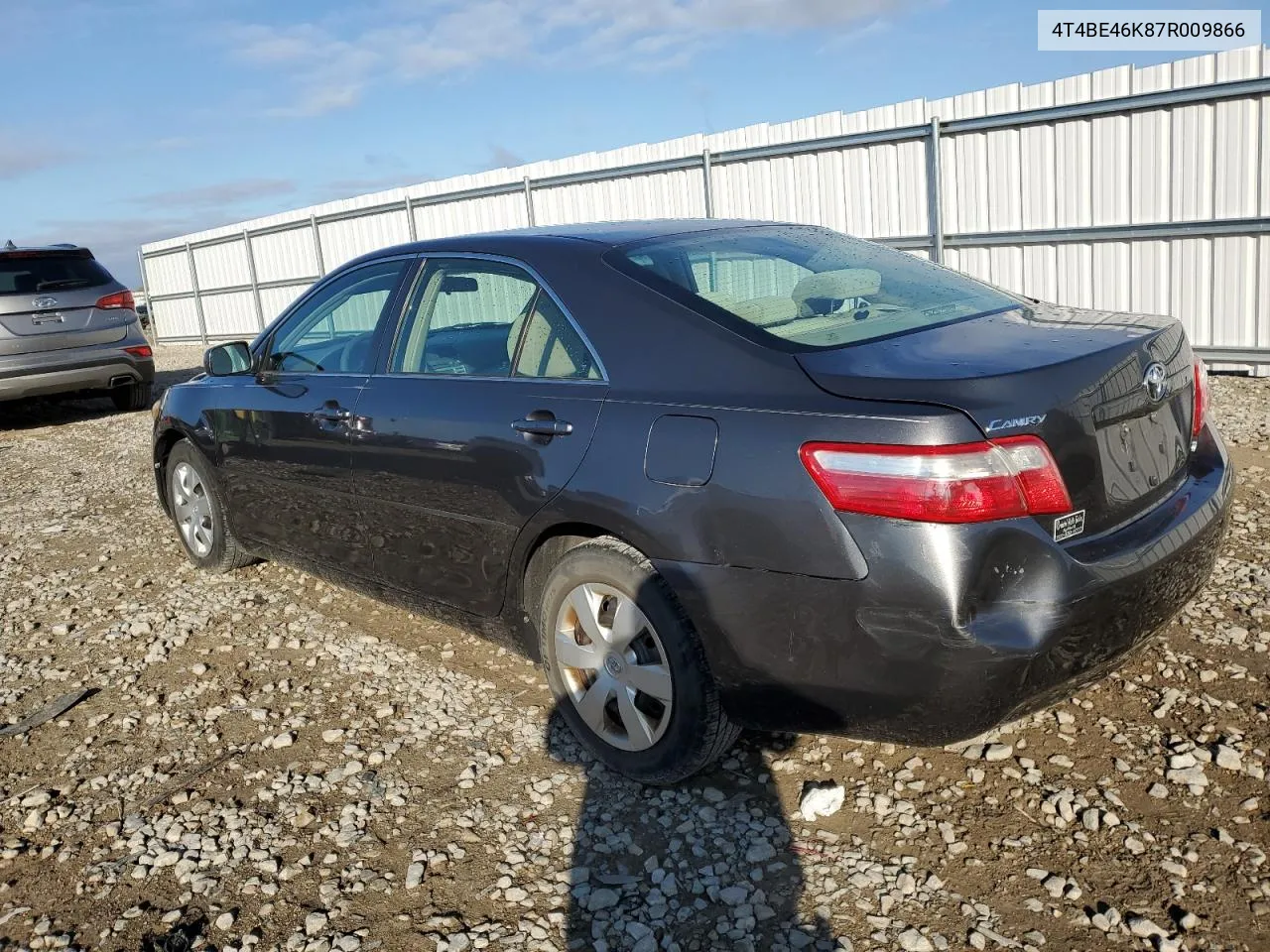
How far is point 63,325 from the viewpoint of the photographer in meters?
10.5

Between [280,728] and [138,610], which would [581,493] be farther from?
[138,610]

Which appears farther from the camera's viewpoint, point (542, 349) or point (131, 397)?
point (131, 397)

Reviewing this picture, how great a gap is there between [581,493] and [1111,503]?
135 centimetres

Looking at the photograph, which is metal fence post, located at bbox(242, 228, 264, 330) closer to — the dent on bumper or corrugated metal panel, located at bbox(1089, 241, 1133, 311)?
the dent on bumper

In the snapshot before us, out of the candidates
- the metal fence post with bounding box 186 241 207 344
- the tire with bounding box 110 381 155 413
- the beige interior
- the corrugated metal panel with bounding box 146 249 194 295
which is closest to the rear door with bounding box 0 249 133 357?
the tire with bounding box 110 381 155 413

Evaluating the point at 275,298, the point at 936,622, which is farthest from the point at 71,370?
the point at 936,622

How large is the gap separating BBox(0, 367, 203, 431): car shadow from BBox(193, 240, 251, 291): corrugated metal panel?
20.6 feet

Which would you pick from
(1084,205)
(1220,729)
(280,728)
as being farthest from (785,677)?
(1084,205)

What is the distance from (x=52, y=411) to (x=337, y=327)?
32.9ft

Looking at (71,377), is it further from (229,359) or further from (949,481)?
(949,481)

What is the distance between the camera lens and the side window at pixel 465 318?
3398mm

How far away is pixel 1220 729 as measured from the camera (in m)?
3.05

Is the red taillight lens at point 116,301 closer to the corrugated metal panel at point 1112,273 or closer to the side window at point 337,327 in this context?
the side window at point 337,327

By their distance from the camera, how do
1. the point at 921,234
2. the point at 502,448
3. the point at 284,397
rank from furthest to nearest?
the point at 921,234 → the point at 284,397 → the point at 502,448
